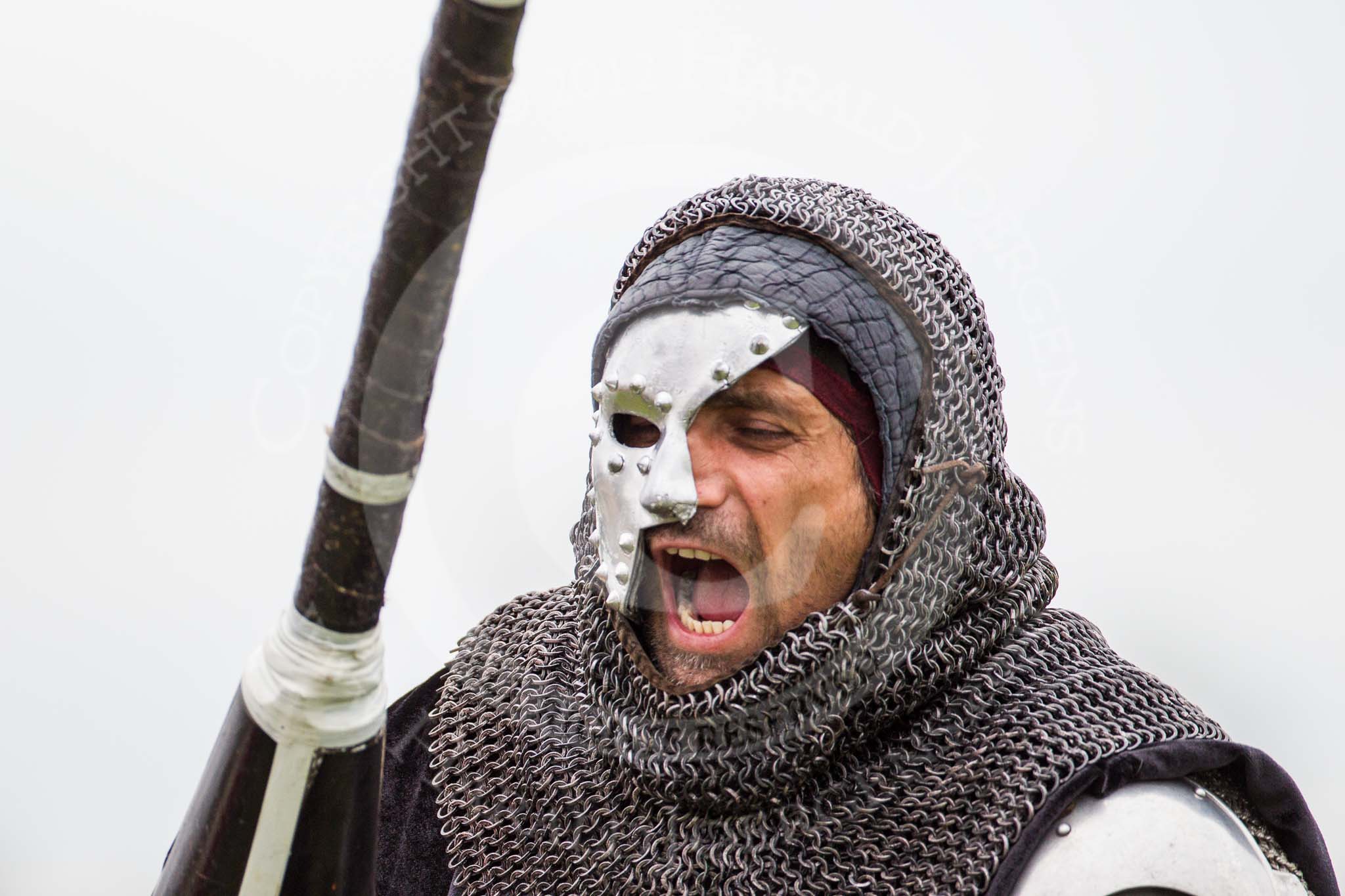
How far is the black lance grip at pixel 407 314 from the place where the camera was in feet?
6.78

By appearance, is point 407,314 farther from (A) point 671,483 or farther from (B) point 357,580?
(A) point 671,483

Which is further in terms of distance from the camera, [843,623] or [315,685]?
[843,623]

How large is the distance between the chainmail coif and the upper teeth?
22cm

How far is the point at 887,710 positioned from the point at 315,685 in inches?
47.7

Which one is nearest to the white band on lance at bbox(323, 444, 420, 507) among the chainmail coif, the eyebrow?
the eyebrow

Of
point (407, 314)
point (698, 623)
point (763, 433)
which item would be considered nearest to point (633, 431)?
point (763, 433)

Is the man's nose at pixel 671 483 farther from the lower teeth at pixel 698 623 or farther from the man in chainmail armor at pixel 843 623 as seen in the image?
the lower teeth at pixel 698 623

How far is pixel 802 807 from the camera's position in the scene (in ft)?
10.2

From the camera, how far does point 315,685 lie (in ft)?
7.98

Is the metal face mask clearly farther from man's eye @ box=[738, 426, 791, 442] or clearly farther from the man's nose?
man's eye @ box=[738, 426, 791, 442]

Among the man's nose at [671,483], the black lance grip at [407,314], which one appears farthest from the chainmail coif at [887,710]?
the black lance grip at [407,314]

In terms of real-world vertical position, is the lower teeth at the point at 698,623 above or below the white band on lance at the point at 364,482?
below

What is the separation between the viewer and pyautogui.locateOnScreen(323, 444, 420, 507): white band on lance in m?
2.28

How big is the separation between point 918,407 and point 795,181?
0.64 metres
